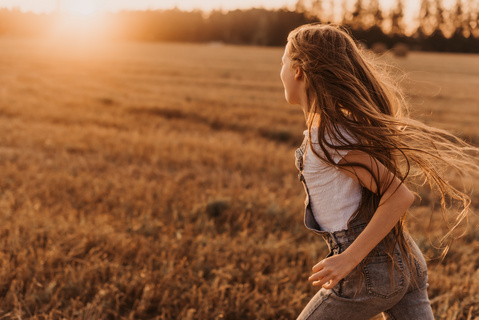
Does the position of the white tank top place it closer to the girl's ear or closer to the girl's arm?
the girl's arm

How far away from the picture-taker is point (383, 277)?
5.62 feet

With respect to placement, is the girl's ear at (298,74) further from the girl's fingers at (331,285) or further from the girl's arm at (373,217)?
the girl's fingers at (331,285)

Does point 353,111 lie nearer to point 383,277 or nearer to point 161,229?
point 383,277

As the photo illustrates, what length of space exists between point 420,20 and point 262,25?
33164 mm

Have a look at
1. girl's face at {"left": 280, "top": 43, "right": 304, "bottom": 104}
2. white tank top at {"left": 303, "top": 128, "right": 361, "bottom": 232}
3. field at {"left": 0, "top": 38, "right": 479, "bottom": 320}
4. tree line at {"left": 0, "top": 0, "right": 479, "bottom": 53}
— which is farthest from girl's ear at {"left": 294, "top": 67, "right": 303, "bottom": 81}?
tree line at {"left": 0, "top": 0, "right": 479, "bottom": 53}

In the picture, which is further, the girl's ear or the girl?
the girl's ear

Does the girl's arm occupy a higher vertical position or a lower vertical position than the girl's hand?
higher

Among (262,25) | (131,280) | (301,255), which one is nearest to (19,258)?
(131,280)

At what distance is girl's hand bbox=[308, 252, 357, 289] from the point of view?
62.2 inches

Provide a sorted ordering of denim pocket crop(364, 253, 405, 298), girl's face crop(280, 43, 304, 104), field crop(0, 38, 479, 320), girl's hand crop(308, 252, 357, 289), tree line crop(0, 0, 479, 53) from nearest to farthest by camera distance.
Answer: girl's hand crop(308, 252, 357, 289) → denim pocket crop(364, 253, 405, 298) → girl's face crop(280, 43, 304, 104) → field crop(0, 38, 479, 320) → tree line crop(0, 0, 479, 53)

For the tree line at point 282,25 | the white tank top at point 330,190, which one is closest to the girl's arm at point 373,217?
the white tank top at point 330,190

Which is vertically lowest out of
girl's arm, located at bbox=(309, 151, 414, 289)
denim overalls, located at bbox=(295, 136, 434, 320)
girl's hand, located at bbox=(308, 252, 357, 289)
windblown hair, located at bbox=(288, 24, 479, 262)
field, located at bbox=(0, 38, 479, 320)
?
field, located at bbox=(0, 38, 479, 320)

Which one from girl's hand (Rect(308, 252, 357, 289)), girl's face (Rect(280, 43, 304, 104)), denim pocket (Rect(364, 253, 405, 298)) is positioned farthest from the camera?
girl's face (Rect(280, 43, 304, 104))

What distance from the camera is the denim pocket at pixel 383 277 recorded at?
5.57ft
